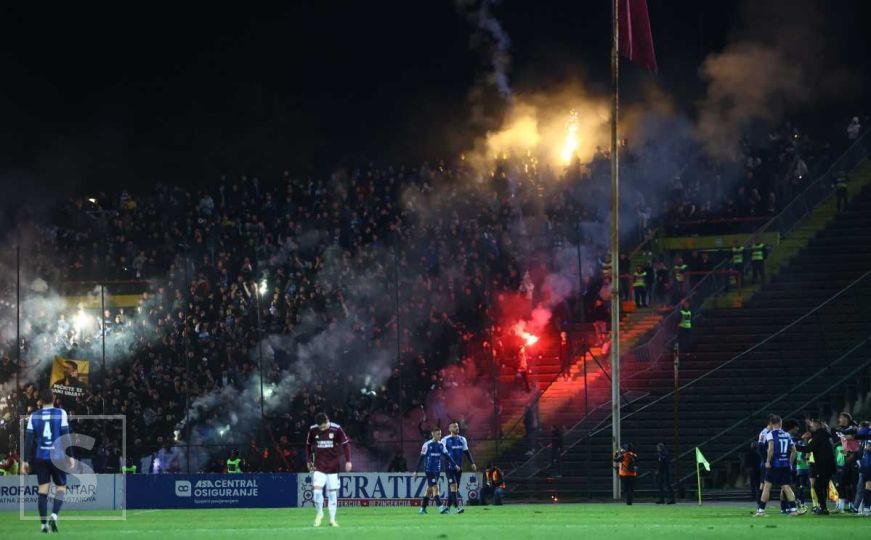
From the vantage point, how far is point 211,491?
3819 centimetres

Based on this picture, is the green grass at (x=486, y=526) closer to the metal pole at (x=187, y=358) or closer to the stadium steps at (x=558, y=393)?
the metal pole at (x=187, y=358)

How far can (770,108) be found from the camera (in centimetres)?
5409

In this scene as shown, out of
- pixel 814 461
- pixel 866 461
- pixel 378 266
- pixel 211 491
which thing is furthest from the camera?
pixel 378 266

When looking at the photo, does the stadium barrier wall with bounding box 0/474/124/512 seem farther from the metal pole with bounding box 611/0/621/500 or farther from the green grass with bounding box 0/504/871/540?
the metal pole with bounding box 611/0/621/500

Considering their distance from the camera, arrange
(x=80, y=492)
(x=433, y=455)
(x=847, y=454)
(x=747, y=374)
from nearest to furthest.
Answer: (x=847, y=454), (x=433, y=455), (x=80, y=492), (x=747, y=374)

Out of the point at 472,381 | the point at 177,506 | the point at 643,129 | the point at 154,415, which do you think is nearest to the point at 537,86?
the point at 643,129

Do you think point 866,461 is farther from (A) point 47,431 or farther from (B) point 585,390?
(A) point 47,431

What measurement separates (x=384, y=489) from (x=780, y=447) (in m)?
14.1

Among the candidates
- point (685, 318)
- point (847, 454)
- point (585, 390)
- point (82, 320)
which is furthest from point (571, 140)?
point (847, 454)

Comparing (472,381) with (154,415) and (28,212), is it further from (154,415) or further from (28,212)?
(28,212)

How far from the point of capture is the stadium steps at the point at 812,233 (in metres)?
45.0

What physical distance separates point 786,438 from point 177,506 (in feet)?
59.8

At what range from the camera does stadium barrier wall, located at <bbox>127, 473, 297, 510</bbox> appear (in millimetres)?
37812

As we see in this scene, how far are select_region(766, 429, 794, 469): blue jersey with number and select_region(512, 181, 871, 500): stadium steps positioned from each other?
35.6ft
